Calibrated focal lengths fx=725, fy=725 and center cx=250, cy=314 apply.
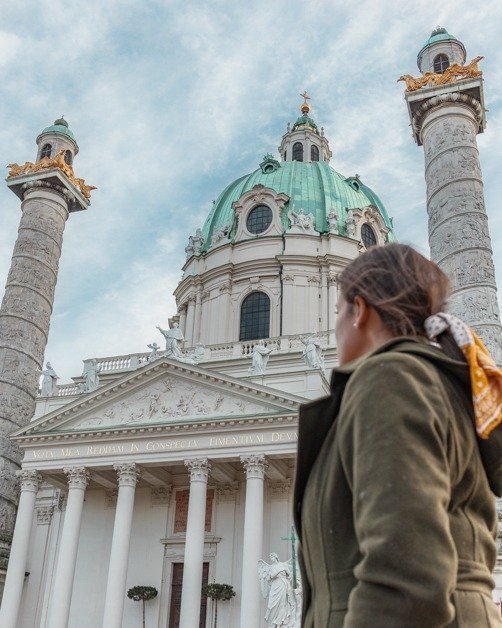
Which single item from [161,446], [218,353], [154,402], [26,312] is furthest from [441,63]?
[26,312]

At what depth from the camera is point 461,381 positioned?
6.39 feet

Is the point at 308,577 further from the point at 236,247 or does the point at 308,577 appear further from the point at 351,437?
the point at 236,247

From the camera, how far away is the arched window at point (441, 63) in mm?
26188

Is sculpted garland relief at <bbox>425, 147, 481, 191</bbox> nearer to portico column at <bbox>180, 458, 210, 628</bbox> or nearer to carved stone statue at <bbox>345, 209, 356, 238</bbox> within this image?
portico column at <bbox>180, 458, 210, 628</bbox>

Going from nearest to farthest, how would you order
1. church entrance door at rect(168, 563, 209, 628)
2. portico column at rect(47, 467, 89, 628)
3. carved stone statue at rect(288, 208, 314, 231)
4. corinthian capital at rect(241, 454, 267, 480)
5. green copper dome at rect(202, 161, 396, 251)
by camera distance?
1. portico column at rect(47, 467, 89, 628)
2. corinthian capital at rect(241, 454, 267, 480)
3. church entrance door at rect(168, 563, 209, 628)
4. carved stone statue at rect(288, 208, 314, 231)
5. green copper dome at rect(202, 161, 396, 251)

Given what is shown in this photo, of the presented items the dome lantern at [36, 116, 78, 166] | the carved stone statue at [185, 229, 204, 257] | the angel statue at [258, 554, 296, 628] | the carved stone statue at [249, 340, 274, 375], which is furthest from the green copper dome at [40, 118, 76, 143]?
the angel statue at [258, 554, 296, 628]

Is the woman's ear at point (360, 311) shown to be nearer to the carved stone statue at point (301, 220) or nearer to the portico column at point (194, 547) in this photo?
the portico column at point (194, 547)

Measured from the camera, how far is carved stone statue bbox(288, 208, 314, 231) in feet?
123

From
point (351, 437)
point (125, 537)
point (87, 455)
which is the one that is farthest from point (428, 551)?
point (87, 455)

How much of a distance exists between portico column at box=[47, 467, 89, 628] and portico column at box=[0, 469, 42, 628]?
4.05 ft

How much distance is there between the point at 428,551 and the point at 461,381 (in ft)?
1.77

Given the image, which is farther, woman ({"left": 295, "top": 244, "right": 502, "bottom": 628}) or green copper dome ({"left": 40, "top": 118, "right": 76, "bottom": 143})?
green copper dome ({"left": 40, "top": 118, "right": 76, "bottom": 143})

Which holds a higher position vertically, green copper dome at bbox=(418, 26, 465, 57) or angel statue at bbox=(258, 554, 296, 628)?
green copper dome at bbox=(418, 26, 465, 57)

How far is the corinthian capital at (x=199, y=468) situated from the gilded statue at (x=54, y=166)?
15.6m
